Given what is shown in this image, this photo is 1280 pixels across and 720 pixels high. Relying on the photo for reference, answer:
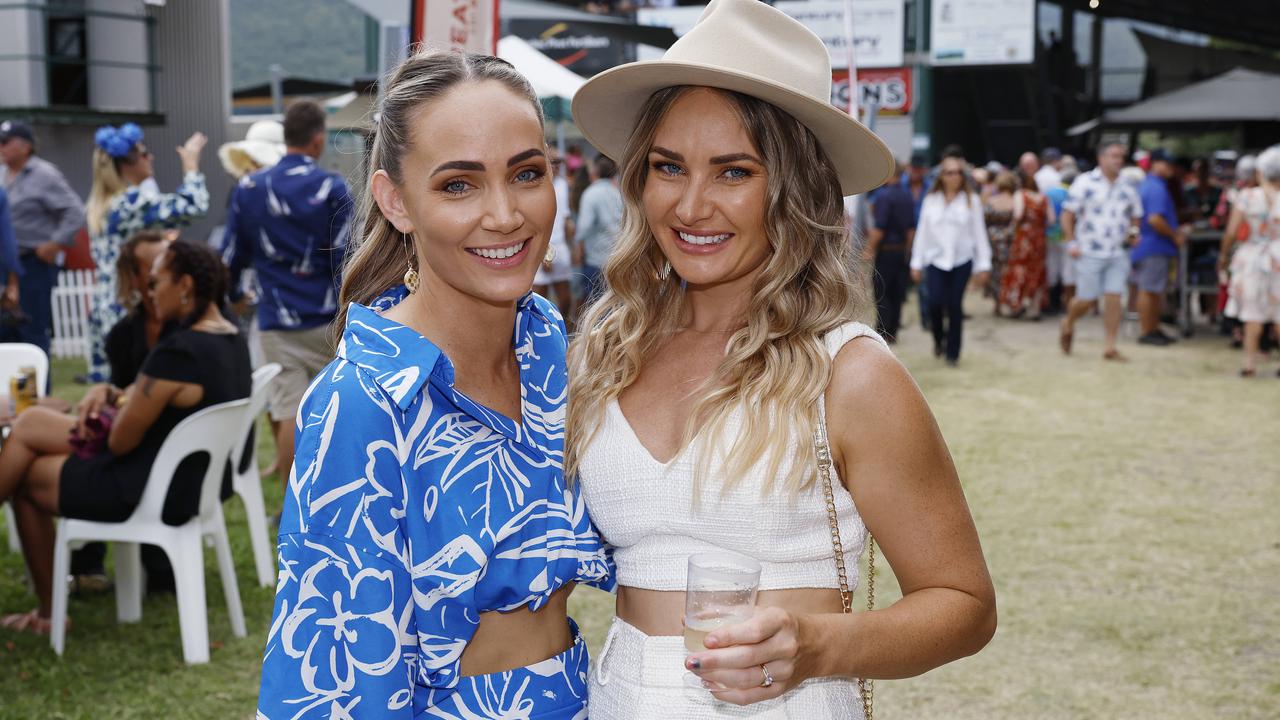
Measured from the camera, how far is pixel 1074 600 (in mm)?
5684

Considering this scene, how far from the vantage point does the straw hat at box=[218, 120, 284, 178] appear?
29.6ft

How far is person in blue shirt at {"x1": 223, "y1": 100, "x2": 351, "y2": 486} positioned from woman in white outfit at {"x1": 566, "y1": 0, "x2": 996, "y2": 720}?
14.9ft

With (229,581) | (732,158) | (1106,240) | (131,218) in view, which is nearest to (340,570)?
(732,158)

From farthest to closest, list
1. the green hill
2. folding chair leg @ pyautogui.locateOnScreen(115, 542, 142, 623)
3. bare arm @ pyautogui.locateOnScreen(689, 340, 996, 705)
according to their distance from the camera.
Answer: the green hill
folding chair leg @ pyautogui.locateOnScreen(115, 542, 142, 623)
bare arm @ pyautogui.locateOnScreen(689, 340, 996, 705)

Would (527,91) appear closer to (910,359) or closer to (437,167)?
(437,167)

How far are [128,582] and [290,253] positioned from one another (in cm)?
203

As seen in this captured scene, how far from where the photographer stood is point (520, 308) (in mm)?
2291

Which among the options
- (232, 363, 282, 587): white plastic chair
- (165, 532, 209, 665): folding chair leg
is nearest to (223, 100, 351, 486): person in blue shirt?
(232, 363, 282, 587): white plastic chair

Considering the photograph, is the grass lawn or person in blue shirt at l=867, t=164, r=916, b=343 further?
person in blue shirt at l=867, t=164, r=916, b=343

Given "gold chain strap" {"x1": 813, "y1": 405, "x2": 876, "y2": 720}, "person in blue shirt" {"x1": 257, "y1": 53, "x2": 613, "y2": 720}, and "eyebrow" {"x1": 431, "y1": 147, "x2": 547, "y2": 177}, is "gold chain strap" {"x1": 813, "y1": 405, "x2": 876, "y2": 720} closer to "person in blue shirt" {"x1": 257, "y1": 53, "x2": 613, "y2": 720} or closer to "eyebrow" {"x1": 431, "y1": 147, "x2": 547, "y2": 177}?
"person in blue shirt" {"x1": 257, "y1": 53, "x2": 613, "y2": 720}

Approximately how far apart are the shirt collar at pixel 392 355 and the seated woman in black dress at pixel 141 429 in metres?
3.30

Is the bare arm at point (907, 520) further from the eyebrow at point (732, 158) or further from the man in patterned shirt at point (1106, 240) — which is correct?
the man in patterned shirt at point (1106, 240)

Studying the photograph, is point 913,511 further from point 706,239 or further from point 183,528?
point 183,528

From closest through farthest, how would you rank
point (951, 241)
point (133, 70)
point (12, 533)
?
1. point (12, 533)
2. point (951, 241)
3. point (133, 70)
